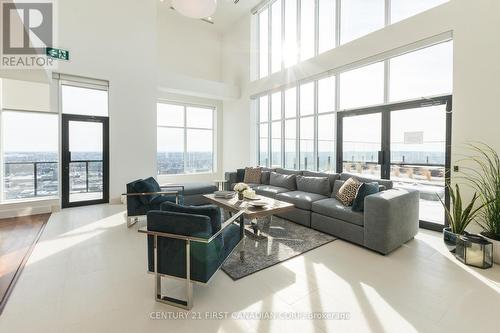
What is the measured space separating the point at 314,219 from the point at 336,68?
132 inches

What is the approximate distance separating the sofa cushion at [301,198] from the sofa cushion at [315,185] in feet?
0.42

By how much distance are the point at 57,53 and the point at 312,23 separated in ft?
19.3

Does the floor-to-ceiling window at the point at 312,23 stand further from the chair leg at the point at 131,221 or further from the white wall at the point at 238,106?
the chair leg at the point at 131,221

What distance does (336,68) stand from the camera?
5.07 m

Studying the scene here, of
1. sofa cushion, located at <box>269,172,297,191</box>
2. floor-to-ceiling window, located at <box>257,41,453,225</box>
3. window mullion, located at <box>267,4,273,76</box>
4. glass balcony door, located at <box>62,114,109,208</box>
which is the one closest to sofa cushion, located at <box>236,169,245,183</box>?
sofa cushion, located at <box>269,172,297,191</box>

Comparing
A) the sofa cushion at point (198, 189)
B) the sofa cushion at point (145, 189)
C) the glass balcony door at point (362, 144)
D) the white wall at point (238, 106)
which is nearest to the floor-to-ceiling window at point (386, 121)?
the glass balcony door at point (362, 144)

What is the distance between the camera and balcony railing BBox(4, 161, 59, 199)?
4.87 m

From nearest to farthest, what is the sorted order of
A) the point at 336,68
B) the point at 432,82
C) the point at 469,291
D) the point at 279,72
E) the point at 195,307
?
the point at 195,307 → the point at 469,291 → the point at 432,82 → the point at 336,68 → the point at 279,72

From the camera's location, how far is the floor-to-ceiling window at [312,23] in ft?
14.2

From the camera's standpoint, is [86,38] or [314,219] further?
[86,38]

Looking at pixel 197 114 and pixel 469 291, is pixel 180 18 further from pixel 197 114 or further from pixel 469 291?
pixel 469 291

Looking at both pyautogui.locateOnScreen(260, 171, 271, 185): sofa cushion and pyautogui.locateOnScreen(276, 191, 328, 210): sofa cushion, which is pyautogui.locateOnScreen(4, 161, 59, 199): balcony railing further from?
pyautogui.locateOnScreen(276, 191, 328, 210): sofa cushion

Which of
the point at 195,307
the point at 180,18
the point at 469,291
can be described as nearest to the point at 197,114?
the point at 180,18

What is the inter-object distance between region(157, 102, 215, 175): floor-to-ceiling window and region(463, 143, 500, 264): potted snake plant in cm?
754
